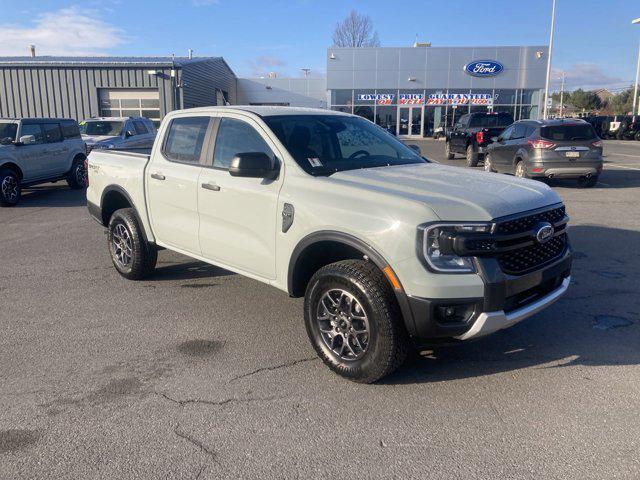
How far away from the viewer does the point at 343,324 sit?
384 centimetres

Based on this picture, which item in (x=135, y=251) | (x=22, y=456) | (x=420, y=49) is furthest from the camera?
(x=420, y=49)

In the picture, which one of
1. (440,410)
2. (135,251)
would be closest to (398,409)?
(440,410)

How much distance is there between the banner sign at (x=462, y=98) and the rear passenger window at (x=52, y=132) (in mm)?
31744

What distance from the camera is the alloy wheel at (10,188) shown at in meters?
11.9

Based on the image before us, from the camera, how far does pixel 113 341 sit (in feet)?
14.9

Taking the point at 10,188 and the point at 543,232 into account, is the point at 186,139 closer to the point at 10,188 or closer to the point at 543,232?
the point at 543,232

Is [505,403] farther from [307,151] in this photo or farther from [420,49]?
[420,49]

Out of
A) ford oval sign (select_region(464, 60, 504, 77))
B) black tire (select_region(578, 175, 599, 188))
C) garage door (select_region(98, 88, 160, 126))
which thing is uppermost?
ford oval sign (select_region(464, 60, 504, 77))

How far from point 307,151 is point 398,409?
7.08 feet

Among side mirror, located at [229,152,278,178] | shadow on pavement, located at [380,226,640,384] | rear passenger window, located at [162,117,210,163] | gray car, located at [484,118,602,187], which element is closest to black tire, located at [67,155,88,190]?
rear passenger window, located at [162,117,210,163]

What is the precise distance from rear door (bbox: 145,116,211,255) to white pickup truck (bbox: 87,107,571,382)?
2 centimetres

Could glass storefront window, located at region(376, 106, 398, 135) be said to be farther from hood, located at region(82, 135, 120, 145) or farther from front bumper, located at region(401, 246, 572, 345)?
front bumper, located at region(401, 246, 572, 345)

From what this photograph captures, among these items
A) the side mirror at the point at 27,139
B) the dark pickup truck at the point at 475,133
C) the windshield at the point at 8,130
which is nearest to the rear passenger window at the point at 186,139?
the side mirror at the point at 27,139

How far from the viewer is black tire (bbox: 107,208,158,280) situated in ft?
19.4
